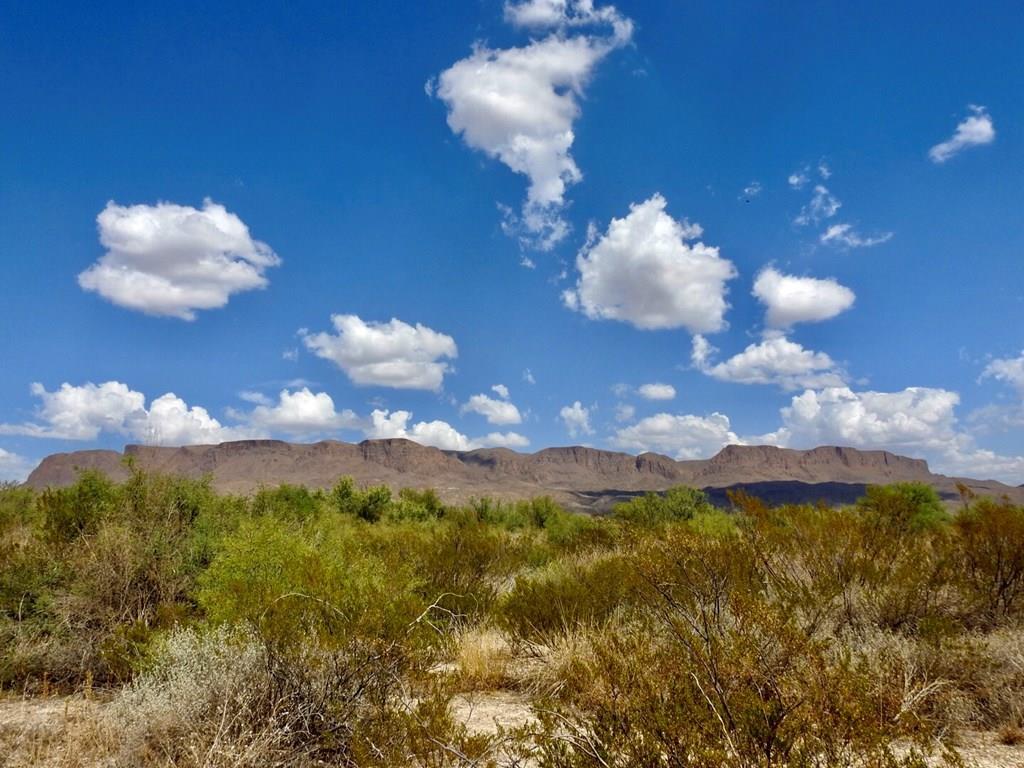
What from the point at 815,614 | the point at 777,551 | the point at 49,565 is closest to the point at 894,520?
the point at 777,551

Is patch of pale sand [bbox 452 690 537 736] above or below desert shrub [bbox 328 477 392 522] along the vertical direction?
below

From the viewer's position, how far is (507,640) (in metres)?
7.75

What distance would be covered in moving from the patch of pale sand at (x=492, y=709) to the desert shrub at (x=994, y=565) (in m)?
5.76

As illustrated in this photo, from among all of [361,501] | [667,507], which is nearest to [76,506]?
[361,501]

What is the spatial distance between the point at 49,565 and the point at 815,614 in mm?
9576

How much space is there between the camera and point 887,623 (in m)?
7.14

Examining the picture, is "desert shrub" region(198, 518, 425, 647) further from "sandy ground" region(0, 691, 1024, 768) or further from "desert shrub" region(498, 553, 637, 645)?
"desert shrub" region(498, 553, 637, 645)

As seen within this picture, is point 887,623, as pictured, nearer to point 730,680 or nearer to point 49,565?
point 730,680

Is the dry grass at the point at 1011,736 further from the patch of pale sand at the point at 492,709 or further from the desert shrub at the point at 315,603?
the desert shrub at the point at 315,603

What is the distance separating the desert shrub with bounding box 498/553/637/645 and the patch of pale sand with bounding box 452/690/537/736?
3.39ft

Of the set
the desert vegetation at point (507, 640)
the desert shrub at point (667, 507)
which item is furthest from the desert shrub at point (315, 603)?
the desert shrub at point (667, 507)

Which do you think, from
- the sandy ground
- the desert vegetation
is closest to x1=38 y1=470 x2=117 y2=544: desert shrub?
the desert vegetation

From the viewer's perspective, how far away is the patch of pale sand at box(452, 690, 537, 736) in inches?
218

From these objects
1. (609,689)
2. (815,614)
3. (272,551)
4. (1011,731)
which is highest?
(272,551)
